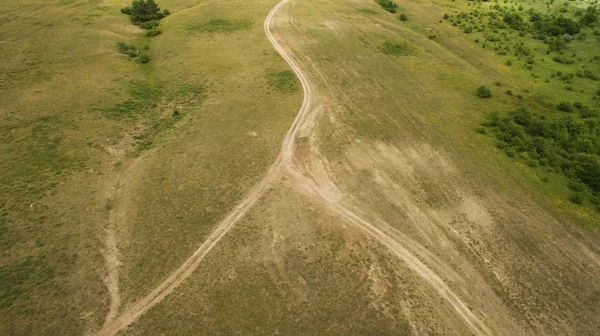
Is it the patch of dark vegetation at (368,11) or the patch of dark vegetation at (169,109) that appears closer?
the patch of dark vegetation at (169,109)

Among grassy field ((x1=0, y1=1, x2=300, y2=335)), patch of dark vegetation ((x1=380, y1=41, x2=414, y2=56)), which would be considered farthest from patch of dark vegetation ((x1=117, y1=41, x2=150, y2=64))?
patch of dark vegetation ((x1=380, y1=41, x2=414, y2=56))

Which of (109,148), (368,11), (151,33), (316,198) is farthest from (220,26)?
(316,198)

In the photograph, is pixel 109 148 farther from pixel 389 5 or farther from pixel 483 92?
pixel 389 5

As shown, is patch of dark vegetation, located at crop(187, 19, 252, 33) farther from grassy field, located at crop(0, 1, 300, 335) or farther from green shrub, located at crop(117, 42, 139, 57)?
green shrub, located at crop(117, 42, 139, 57)

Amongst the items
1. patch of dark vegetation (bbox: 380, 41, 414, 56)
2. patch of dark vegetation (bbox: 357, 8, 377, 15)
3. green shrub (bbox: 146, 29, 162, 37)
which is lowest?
green shrub (bbox: 146, 29, 162, 37)

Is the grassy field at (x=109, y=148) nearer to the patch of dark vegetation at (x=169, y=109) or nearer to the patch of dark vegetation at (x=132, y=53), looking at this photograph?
the patch of dark vegetation at (x=169, y=109)

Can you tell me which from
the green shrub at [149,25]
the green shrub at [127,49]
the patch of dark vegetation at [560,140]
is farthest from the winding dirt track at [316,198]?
the green shrub at [149,25]
